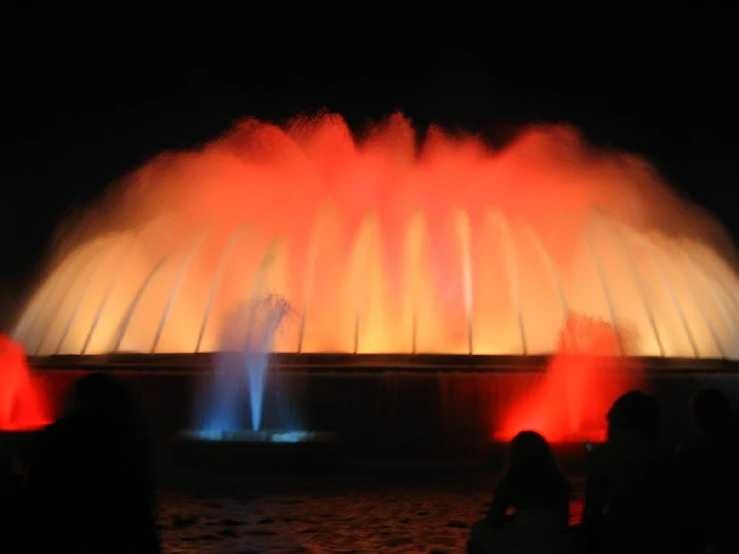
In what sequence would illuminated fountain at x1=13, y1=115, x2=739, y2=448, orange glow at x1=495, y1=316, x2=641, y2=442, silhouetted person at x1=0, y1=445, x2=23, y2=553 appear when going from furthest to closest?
illuminated fountain at x1=13, y1=115, x2=739, y2=448 < orange glow at x1=495, y1=316, x2=641, y2=442 < silhouetted person at x1=0, y1=445, x2=23, y2=553

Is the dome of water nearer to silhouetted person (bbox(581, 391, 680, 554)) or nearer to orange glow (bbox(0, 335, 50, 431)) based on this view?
orange glow (bbox(0, 335, 50, 431))

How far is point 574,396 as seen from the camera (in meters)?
14.0

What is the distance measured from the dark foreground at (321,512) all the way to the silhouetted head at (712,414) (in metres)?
3.37

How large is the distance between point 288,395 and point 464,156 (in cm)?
988

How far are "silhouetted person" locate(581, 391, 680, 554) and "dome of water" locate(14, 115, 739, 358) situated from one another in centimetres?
1255

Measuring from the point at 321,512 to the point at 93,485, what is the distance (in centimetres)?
594

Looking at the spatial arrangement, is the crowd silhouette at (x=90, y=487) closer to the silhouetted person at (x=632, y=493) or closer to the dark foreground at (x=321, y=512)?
the silhouetted person at (x=632, y=493)

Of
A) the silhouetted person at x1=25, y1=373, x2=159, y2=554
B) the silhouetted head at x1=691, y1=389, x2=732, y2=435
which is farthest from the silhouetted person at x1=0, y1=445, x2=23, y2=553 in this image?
the silhouetted head at x1=691, y1=389, x2=732, y2=435

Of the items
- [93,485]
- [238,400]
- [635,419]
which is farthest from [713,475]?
[238,400]

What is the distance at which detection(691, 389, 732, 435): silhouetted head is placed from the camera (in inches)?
168

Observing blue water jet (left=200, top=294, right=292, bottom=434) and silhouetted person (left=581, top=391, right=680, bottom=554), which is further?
blue water jet (left=200, top=294, right=292, bottom=434)

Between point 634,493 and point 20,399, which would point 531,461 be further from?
point 20,399

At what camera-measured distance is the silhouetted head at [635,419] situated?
3.88 metres

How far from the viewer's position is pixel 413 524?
8.37 metres
